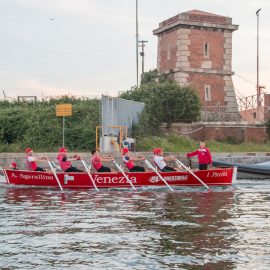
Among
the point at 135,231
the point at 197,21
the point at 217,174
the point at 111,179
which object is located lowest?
the point at 135,231

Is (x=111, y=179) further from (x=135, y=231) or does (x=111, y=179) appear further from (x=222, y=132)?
(x=222, y=132)

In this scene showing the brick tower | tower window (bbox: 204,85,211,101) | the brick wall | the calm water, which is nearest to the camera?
the calm water

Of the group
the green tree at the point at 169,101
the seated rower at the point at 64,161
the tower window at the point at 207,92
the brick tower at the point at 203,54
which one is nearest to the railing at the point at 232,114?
the brick tower at the point at 203,54

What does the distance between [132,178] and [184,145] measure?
49.8 ft

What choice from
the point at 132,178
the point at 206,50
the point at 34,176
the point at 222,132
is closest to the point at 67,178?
the point at 34,176

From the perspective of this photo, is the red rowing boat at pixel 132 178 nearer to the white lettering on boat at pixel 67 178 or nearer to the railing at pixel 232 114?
the white lettering on boat at pixel 67 178

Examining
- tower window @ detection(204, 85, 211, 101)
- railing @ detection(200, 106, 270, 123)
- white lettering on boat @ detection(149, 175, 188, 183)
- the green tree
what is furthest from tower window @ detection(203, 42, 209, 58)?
white lettering on boat @ detection(149, 175, 188, 183)

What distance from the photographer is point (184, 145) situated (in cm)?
4131

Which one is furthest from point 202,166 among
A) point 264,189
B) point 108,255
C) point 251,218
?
point 108,255

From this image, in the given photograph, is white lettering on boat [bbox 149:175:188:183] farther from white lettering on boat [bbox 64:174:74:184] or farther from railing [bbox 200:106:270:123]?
railing [bbox 200:106:270:123]

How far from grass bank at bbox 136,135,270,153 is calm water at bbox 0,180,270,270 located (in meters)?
14.5

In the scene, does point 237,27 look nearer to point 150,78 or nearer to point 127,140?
point 150,78

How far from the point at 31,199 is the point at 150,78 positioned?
3267 centimetres

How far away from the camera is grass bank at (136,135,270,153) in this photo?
128 ft
